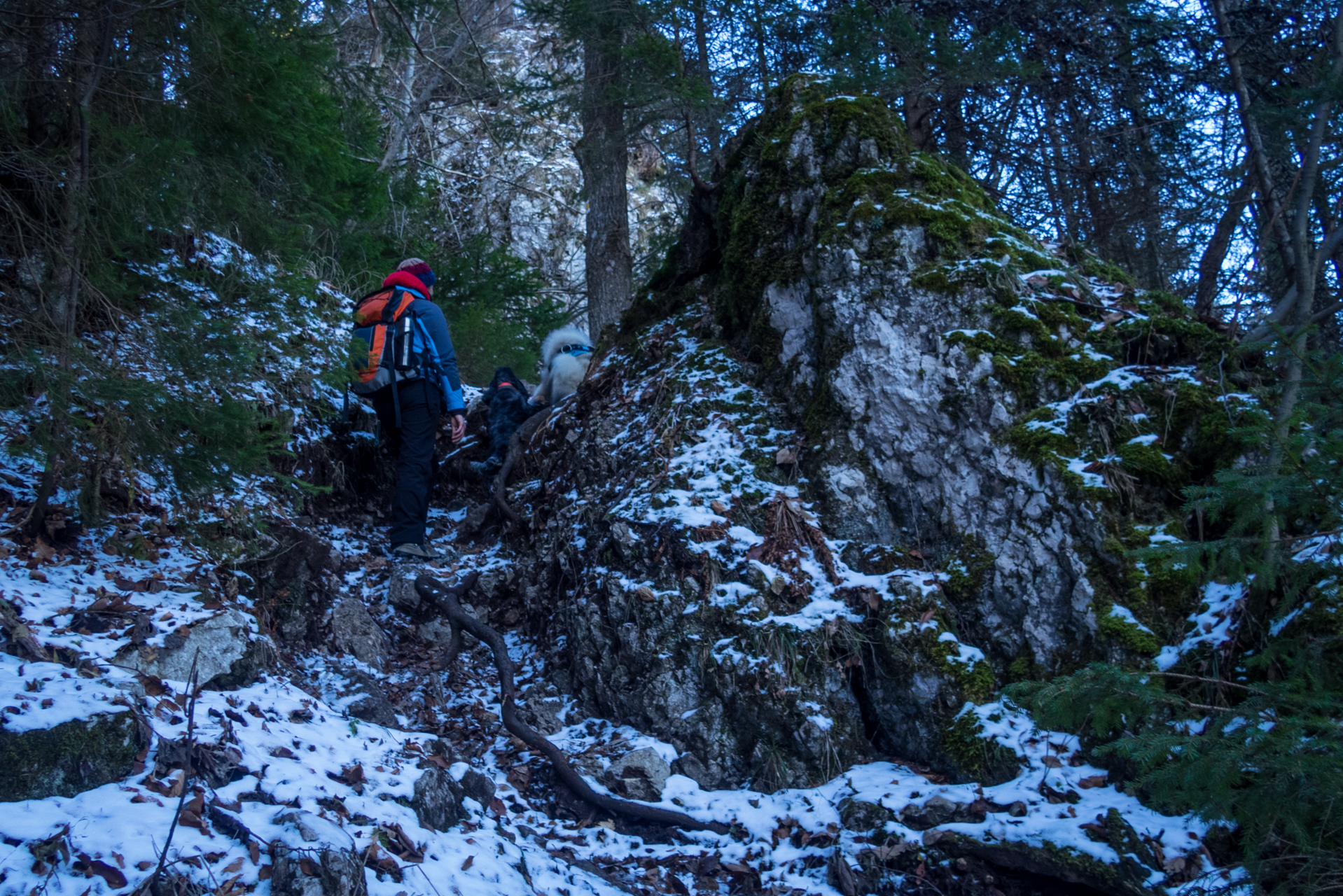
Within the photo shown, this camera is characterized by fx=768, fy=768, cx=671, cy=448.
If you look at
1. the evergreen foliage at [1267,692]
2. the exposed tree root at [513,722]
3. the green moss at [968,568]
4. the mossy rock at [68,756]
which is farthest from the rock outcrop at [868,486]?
the mossy rock at [68,756]

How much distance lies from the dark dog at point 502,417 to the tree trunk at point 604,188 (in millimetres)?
1221

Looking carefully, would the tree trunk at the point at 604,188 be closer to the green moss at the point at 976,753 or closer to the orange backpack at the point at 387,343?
the orange backpack at the point at 387,343

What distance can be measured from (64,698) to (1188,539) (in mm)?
5320

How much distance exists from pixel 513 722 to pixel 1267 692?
144 inches

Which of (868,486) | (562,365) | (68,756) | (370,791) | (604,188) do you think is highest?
(604,188)

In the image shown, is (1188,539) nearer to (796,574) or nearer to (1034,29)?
(796,574)

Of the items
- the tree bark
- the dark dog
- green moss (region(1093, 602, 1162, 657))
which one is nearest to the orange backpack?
the dark dog

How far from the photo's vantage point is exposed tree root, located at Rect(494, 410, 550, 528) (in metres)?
6.87

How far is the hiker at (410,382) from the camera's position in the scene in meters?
6.34

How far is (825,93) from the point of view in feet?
20.5

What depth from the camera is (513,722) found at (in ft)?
15.0

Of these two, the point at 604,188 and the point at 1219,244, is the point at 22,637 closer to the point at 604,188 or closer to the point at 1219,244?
the point at 604,188

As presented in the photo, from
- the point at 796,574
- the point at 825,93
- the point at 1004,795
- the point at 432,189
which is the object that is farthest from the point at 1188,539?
the point at 432,189

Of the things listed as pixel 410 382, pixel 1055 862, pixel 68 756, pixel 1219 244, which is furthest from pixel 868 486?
pixel 1219 244
